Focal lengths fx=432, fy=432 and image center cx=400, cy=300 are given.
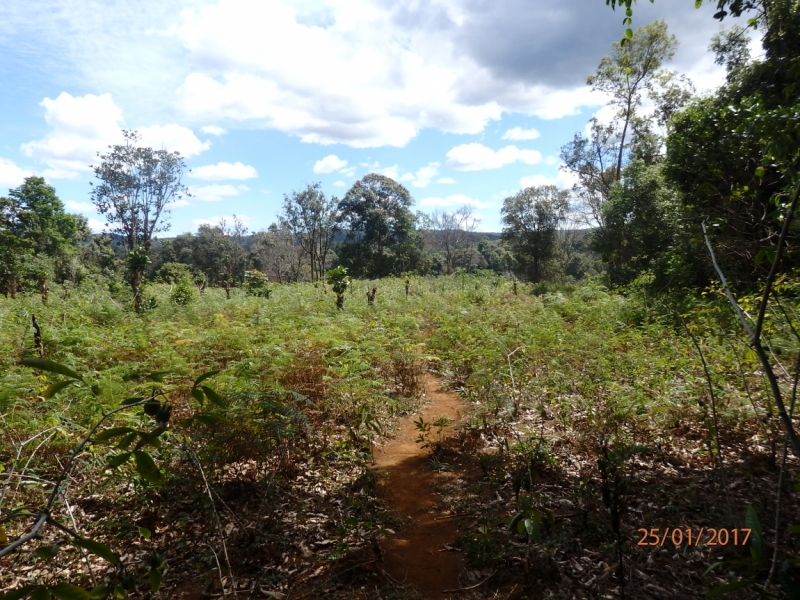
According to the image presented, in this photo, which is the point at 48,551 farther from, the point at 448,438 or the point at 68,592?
the point at 448,438

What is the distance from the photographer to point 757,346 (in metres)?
1.14

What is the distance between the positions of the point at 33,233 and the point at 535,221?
2876cm

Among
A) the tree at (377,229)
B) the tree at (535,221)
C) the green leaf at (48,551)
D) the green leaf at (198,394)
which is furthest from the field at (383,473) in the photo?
the tree at (377,229)

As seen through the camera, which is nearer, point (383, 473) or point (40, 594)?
point (40, 594)

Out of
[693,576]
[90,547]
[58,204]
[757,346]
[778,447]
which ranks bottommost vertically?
[693,576]

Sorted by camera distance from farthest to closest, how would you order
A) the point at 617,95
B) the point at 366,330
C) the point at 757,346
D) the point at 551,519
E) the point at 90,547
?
the point at 617,95 → the point at 366,330 → the point at 551,519 → the point at 757,346 → the point at 90,547

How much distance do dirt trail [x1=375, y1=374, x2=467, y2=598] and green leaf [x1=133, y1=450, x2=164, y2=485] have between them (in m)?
2.70

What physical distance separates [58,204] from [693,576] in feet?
99.6

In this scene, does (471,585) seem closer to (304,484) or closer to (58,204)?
(304,484)

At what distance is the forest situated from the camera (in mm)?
2414

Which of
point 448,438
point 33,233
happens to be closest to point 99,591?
point 448,438

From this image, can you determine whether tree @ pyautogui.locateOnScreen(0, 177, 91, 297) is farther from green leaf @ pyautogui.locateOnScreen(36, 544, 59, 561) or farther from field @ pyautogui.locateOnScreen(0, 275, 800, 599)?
green leaf @ pyautogui.locateOnScreen(36, 544, 59, 561)

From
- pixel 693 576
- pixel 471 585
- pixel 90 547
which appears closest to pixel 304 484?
pixel 471 585

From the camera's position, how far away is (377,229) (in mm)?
33219
